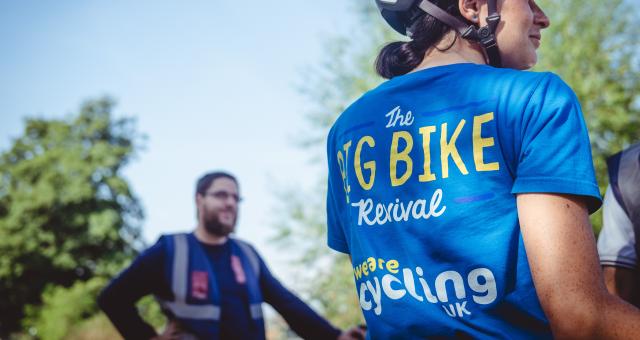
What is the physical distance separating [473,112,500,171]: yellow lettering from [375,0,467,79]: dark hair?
1.43 ft

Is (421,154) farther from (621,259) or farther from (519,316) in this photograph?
(621,259)

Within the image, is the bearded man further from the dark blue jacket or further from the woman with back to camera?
the woman with back to camera

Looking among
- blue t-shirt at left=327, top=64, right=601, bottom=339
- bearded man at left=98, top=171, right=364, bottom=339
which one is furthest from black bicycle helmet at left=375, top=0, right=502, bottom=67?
bearded man at left=98, top=171, right=364, bottom=339

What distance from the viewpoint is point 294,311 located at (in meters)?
4.52

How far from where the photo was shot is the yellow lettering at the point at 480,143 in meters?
1.09

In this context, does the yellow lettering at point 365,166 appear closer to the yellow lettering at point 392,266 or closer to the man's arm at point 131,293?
the yellow lettering at point 392,266

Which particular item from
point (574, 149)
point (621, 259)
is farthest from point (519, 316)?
point (621, 259)

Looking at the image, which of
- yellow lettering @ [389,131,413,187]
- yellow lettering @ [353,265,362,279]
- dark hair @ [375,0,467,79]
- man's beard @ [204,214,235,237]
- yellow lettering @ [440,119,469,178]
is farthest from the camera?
man's beard @ [204,214,235,237]

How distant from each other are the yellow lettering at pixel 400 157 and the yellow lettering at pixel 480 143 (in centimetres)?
17

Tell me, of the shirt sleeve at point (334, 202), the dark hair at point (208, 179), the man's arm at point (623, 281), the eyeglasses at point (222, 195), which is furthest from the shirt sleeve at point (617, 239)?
the dark hair at point (208, 179)

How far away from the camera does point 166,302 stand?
4203mm

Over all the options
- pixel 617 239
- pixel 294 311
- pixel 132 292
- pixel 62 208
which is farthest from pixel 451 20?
pixel 62 208

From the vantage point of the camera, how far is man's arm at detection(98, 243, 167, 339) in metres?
4.19

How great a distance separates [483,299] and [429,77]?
0.55 metres
